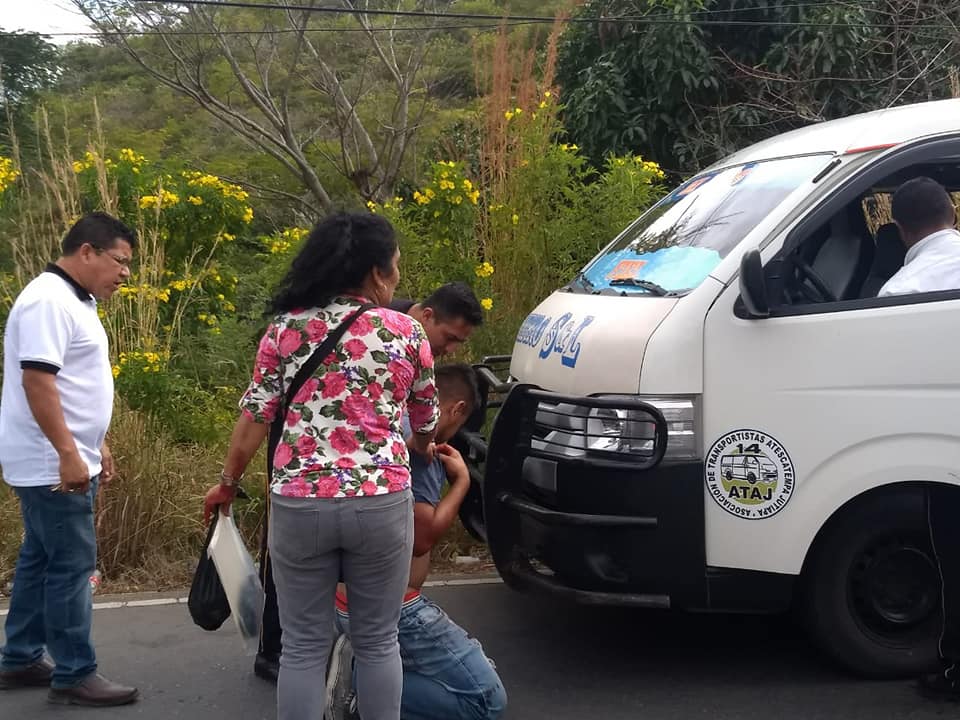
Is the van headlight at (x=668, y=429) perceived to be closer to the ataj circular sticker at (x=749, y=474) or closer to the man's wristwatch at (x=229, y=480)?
the ataj circular sticker at (x=749, y=474)

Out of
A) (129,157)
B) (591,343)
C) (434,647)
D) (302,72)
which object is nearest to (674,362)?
(591,343)

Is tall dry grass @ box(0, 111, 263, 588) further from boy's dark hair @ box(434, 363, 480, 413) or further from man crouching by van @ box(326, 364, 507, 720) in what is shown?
boy's dark hair @ box(434, 363, 480, 413)

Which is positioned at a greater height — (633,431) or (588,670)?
(633,431)

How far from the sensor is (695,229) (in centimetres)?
459

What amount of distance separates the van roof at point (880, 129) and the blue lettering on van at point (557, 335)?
1.18 meters

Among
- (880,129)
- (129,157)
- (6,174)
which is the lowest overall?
(880,129)

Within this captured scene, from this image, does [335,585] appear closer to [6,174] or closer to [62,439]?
[62,439]

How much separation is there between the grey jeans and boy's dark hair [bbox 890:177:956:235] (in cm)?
243

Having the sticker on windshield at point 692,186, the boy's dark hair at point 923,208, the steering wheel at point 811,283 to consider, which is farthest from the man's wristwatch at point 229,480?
the boy's dark hair at point 923,208

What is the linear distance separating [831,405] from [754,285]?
508mm

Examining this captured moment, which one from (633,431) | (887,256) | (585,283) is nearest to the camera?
(633,431)

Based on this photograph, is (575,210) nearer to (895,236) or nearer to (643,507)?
(895,236)

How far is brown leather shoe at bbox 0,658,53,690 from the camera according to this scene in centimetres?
425

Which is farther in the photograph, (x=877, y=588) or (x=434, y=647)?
(x=877, y=588)
